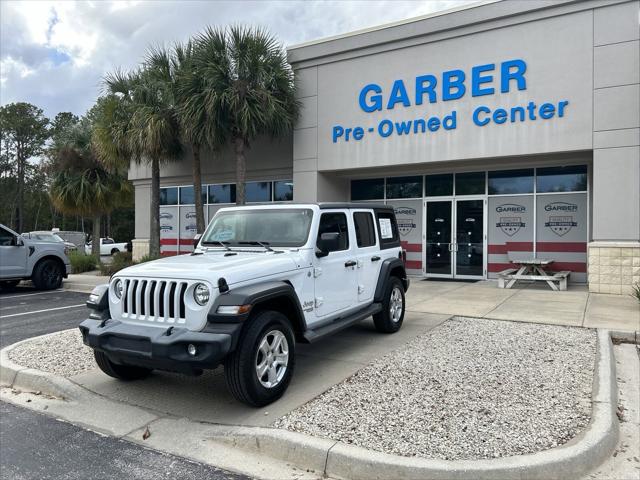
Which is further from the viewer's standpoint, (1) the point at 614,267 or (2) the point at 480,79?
(2) the point at 480,79

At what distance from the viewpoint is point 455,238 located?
47.7 feet

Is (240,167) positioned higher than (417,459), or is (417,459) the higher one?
(240,167)

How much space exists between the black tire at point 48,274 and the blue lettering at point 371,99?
9576mm

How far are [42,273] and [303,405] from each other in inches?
455

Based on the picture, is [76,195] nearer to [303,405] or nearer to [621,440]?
[303,405]

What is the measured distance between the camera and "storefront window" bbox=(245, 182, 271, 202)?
55.9ft

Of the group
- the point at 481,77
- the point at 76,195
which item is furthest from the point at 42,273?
the point at 481,77

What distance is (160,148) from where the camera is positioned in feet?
50.5

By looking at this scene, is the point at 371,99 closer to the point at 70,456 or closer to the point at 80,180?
the point at 70,456

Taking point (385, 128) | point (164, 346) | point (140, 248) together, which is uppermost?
point (385, 128)

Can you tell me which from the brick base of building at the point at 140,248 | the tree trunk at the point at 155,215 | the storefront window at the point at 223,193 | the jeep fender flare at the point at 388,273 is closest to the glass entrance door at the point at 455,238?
Answer: the storefront window at the point at 223,193

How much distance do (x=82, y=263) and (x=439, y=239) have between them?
41.8ft

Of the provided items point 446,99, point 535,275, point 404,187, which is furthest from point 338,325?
point 404,187

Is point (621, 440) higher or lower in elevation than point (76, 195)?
lower
